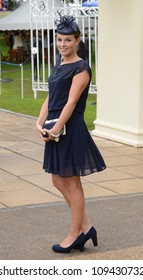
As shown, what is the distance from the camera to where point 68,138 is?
18.7 feet

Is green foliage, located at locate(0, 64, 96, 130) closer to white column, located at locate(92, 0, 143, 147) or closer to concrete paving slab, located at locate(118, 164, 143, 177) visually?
white column, located at locate(92, 0, 143, 147)

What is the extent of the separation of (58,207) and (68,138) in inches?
78.2

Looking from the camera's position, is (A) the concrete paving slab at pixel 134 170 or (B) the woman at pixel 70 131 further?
(A) the concrete paving slab at pixel 134 170

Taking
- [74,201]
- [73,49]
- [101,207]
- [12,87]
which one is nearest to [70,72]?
[73,49]

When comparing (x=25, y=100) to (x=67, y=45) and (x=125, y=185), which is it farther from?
(x=67, y=45)

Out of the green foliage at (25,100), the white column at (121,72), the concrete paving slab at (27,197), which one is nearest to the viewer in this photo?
the concrete paving slab at (27,197)

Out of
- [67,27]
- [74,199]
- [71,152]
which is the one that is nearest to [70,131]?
[71,152]

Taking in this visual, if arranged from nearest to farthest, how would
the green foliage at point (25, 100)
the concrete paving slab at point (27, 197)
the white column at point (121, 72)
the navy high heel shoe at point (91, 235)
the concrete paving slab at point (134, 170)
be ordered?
the navy high heel shoe at point (91, 235) < the concrete paving slab at point (27, 197) < the concrete paving slab at point (134, 170) < the white column at point (121, 72) < the green foliage at point (25, 100)

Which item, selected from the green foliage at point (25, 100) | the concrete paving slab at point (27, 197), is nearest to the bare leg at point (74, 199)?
the concrete paving slab at point (27, 197)

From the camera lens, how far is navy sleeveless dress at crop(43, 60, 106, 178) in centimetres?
568

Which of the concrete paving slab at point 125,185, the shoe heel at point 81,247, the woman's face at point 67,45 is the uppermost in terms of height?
the woman's face at point 67,45

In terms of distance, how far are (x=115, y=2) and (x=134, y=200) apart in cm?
505

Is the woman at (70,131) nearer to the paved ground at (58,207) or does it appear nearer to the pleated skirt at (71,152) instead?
the pleated skirt at (71,152)

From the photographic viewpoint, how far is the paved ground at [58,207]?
19.7 ft
